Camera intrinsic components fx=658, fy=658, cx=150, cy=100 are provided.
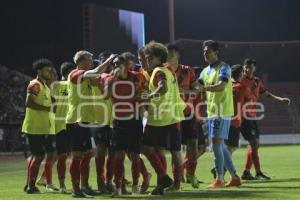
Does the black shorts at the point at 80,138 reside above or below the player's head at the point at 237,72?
below

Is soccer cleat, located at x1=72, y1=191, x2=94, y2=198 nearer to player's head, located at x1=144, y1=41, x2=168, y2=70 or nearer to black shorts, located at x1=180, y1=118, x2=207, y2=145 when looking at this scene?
player's head, located at x1=144, y1=41, x2=168, y2=70

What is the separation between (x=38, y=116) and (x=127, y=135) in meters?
2.43

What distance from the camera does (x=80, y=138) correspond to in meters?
9.52

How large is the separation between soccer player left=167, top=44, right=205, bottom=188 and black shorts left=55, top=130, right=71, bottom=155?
6.53ft

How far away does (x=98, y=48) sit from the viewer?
102 feet

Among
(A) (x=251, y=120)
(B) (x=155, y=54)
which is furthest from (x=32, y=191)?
(A) (x=251, y=120)

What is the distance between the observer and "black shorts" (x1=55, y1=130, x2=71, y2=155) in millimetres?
11148

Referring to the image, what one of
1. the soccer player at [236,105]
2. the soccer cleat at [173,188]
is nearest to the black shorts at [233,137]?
the soccer player at [236,105]

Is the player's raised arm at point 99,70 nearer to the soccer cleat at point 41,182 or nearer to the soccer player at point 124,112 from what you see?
the soccer player at point 124,112

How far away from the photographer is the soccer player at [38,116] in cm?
1079

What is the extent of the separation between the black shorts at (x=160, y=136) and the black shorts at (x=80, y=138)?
33.3 inches

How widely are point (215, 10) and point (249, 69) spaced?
29021mm

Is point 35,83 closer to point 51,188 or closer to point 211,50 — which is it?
point 51,188

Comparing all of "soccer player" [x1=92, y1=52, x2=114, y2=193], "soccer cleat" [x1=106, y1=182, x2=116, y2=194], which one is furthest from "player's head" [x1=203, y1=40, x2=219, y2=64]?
"soccer cleat" [x1=106, y1=182, x2=116, y2=194]
